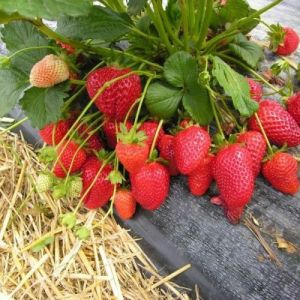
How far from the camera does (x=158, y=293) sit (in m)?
0.88

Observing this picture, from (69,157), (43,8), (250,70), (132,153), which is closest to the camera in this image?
(43,8)

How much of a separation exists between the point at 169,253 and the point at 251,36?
24.1 inches

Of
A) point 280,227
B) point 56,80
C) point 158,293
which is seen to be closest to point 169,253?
point 158,293

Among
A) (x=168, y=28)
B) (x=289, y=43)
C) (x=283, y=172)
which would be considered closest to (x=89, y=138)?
(x=168, y=28)

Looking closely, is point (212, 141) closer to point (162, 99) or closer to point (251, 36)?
point (162, 99)

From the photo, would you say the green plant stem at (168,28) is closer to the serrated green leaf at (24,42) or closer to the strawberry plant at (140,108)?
the strawberry plant at (140,108)

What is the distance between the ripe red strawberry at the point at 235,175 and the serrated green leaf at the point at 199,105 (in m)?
0.08

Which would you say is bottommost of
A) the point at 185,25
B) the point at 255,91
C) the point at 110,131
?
the point at 110,131

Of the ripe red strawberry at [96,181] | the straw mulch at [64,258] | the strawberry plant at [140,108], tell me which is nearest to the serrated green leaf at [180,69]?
the strawberry plant at [140,108]

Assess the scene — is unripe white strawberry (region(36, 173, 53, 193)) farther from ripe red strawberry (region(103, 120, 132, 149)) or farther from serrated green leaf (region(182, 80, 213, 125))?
serrated green leaf (region(182, 80, 213, 125))

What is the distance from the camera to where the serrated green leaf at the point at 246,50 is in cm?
97

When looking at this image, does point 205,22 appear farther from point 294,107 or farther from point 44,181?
point 44,181

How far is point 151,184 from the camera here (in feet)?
2.65

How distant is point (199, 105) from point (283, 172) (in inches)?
7.6
